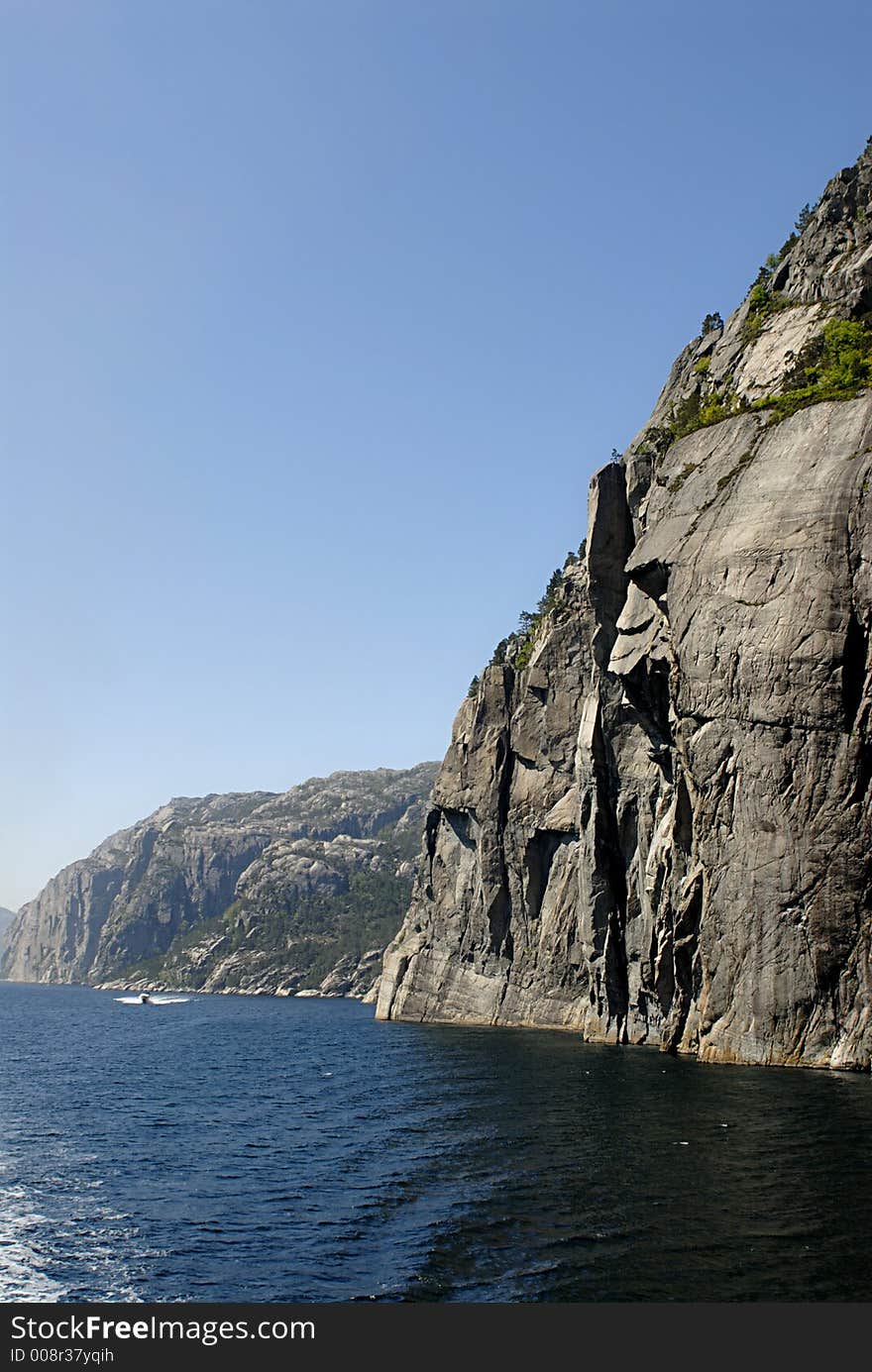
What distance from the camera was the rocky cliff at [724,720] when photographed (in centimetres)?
5322

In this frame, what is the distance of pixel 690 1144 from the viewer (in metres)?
36.0

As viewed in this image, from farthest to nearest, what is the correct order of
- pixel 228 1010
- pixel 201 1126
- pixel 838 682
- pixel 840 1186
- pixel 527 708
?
pixel 228 1010
pixel 527 708
pixel 838 682
pixel 201 1126
pixel 840 1186

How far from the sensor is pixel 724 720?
193 ft

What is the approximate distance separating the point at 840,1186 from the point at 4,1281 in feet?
74.5

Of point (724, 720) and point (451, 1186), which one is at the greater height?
point (724, 720)

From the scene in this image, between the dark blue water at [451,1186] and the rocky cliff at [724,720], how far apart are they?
6750 millimetres

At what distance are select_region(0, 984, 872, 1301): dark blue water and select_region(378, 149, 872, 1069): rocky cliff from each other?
6.75 meters

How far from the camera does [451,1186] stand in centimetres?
3350

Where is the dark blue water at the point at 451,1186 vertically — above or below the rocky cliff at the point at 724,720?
below

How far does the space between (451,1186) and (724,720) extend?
33.3 meters

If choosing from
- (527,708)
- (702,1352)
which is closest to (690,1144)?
(702,1352)

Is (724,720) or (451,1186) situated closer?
(451,1186)

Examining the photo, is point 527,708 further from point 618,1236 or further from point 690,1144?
point 618,1236

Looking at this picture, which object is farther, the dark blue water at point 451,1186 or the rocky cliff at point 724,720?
the rocky cliff at point 724,720
